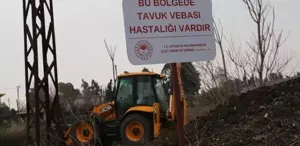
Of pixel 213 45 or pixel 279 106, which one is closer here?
pixel 213 45

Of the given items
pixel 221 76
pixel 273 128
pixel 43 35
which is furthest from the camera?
pixel 43 35

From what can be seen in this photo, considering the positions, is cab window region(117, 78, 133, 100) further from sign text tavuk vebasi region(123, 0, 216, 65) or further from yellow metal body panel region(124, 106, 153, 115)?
sign text tavuk vebasi region(123, 0, 216, 65)

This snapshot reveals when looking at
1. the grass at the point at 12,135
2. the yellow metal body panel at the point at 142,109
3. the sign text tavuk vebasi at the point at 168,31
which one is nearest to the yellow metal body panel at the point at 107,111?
the yellow metal body panel at the point at 142,109

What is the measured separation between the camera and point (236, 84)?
1353 centimetres

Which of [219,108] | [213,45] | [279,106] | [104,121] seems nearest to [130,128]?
[104,121]

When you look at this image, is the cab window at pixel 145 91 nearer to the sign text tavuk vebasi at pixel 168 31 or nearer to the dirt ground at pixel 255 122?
the dirt ground at pixel 255 122

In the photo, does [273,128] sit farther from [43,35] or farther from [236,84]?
[43,35]

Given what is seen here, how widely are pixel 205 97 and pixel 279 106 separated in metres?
6.55

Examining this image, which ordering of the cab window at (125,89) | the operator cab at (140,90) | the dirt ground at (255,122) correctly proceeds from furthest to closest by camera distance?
the cab window at (125,89) → the operator cab at (140,90) → the dirt ground at (255,122)

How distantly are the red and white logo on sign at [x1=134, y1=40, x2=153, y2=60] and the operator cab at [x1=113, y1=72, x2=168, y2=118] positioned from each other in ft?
31.6

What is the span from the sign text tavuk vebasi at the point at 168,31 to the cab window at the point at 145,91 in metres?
9.54

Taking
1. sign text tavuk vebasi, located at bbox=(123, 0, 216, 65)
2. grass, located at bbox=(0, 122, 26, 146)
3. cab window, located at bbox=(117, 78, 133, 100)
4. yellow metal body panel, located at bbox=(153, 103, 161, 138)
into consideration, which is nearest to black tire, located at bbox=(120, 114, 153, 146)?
yellow metal body panel, located at bbox=(153, 103, 161, 138)

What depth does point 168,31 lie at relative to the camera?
4.15 metres

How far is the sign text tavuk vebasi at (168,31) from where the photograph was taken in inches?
159
